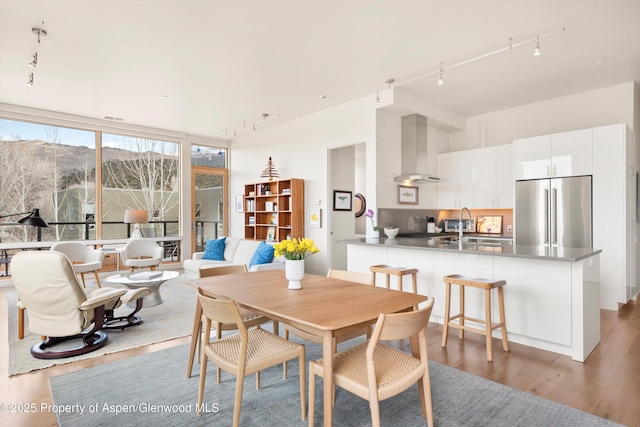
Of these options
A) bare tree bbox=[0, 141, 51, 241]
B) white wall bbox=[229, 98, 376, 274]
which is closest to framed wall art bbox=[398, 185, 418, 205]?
white wall bbox=[229, 98, 376, 274]

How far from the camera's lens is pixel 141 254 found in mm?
6449

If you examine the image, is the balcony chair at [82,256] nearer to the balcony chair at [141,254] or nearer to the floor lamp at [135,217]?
the balcony chair at [141,254]

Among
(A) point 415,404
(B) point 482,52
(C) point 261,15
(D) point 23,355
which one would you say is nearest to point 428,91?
(B) point 482,52

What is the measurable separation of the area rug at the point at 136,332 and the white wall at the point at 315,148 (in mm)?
2453

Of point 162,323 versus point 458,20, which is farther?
point 162,323

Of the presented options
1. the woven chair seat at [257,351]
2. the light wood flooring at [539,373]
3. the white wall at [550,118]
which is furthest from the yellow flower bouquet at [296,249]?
the white wall at [550,118]

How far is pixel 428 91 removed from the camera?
17.5 ft

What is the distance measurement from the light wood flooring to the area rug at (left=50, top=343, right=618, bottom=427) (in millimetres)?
120

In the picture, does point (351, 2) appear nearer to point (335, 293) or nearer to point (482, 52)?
point (482, 52)

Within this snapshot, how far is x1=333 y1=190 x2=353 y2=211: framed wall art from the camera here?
6312 millimetres

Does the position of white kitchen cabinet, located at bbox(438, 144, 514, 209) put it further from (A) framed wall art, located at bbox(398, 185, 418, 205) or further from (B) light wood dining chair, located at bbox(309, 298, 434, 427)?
(B) light wood dining chair, located at bbox(309, 298, 434, 427)

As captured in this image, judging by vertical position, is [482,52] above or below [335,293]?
above

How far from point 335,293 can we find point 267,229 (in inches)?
208

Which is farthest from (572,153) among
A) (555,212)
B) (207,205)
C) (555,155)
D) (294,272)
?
(207,205)
